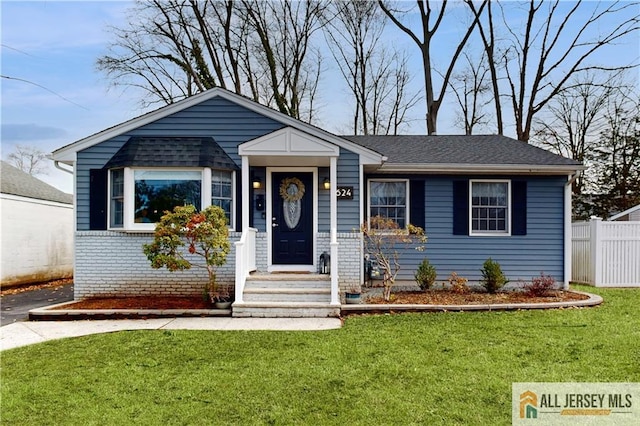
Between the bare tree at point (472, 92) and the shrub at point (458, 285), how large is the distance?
13.9 metres

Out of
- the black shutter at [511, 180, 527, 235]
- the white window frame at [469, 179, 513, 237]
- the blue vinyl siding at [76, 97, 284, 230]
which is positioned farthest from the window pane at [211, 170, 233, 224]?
the black shutter at [511, 180, 527, 235]

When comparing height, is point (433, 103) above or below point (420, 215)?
above

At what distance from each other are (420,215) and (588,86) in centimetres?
1460

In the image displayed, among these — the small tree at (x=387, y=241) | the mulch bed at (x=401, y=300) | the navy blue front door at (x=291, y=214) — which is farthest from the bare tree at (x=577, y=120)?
the navy blue front door at (x=291, y=214)

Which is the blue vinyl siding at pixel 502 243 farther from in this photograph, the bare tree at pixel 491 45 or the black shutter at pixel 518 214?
the bare tree at pixel 491 45

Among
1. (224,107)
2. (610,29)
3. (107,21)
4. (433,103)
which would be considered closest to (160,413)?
(224,107)

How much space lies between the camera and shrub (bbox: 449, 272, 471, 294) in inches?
346

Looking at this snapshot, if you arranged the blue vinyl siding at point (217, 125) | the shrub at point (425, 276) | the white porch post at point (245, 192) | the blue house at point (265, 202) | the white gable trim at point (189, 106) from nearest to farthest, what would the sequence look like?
the white porch post at point (245, 192) → the blue house at point (265, 202) → the white gable trim at point (189, 106) → the blue vinyl siding at point (217, 125) → the shrub at point (425, 276)

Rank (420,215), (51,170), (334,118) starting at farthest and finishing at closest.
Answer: (51,170) < (334,118) < (420,215)

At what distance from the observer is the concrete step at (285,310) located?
23.8ft

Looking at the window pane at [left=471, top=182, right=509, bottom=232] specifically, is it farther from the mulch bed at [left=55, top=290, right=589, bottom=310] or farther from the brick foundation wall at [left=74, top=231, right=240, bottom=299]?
the brick foundation wall at [left=74, top=231, right=240, bottom=299]

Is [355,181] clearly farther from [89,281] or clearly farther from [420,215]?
[89,281]

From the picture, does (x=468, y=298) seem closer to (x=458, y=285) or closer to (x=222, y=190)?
(x=458, y=285)

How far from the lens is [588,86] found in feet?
63.0
